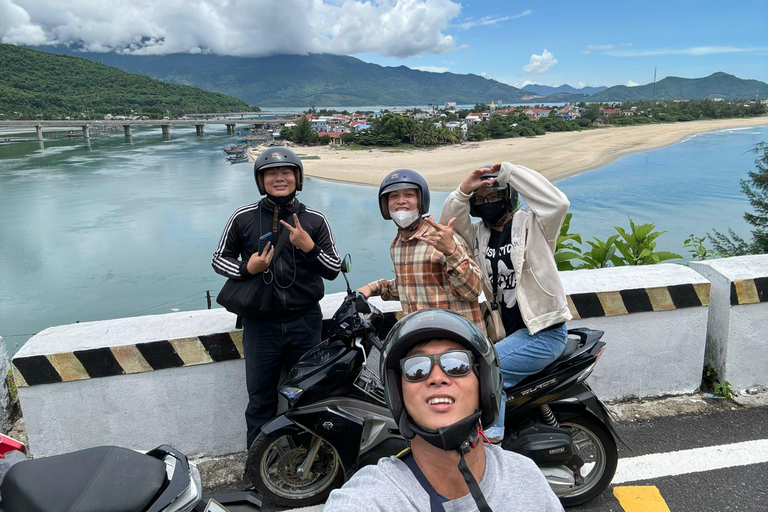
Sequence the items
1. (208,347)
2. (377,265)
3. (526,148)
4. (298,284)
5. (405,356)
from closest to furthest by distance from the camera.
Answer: (405,356) < (298,284) < (208,347) < (377,265) < (526,148)

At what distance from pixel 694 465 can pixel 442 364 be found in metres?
2.36

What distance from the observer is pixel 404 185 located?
2.37m

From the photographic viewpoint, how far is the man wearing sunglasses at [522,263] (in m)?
2.22

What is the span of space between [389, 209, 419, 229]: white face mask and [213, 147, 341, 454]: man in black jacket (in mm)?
453

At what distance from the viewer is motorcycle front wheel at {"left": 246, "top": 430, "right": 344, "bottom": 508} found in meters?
2.47

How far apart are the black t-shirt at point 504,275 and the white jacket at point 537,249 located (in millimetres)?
62

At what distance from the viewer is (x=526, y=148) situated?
49.8 m

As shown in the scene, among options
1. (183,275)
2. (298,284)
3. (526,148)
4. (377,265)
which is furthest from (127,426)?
(526,148)

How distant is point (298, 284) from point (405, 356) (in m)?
1.44

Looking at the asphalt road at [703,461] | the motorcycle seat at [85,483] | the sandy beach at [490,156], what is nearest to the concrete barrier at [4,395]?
the motorcycle seat at [85,483]

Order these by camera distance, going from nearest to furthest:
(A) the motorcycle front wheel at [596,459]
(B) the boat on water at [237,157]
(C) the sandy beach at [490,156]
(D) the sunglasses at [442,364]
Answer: (D) the sunglasses at [442,364] → (A) the motorcycle front wheel at [596,459] → (C) the sandy beach at [490,156] → (B) the boat on water at [237,157]

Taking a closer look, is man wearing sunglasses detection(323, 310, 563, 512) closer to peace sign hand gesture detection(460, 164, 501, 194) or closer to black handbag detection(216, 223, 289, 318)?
peace sign hand gesture detection(460, 164, 501, 194)

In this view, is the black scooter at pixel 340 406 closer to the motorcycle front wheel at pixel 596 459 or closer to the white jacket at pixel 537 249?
the white jacket at pixel 537 249

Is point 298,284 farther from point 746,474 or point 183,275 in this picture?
point 183,275
